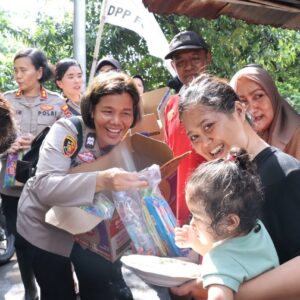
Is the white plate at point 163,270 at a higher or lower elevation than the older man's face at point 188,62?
lower

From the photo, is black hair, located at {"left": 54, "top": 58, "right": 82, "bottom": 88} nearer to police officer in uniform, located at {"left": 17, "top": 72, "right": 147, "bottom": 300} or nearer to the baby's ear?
police officer in uniform, located at {"left": 17, "top": 72, "right": 147, "bottom": 300}

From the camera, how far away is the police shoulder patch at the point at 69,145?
212cm

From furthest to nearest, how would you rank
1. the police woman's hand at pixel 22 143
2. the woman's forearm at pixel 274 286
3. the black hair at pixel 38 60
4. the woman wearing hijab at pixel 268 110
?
the black hair at pixel 38 60 < the police woman's hand at pixel 22 143 < the woman wearing hijab at pixel 268 110 < the woman's forearm at pixel 274 286

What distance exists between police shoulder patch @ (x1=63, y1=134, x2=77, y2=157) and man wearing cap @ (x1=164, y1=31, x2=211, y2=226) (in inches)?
20.8

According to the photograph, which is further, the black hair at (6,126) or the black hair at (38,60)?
the black hair at (38,60)

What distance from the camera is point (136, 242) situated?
1.84 metres

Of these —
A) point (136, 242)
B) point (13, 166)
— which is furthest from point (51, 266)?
point (13, 166)

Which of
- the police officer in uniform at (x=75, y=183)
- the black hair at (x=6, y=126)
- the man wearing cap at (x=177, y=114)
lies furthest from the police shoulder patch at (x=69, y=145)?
the man wearing cap at (x=177, y=114)

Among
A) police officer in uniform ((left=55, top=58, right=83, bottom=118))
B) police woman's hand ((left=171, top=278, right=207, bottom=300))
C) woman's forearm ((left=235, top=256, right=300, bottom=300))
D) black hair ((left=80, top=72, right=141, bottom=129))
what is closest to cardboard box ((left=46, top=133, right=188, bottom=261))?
black hair ((left=80, top=72, right=141, bottom=129))

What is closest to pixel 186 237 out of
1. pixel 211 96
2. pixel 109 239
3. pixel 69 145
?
pixel 211 96

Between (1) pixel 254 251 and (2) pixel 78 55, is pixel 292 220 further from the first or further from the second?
(2) pixel 78 55

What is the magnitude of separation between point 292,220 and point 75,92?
2.96 meters

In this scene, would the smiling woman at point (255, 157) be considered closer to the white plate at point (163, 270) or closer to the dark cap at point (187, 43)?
the white plate at point (163, 270)

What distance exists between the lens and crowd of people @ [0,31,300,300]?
1354 mm
